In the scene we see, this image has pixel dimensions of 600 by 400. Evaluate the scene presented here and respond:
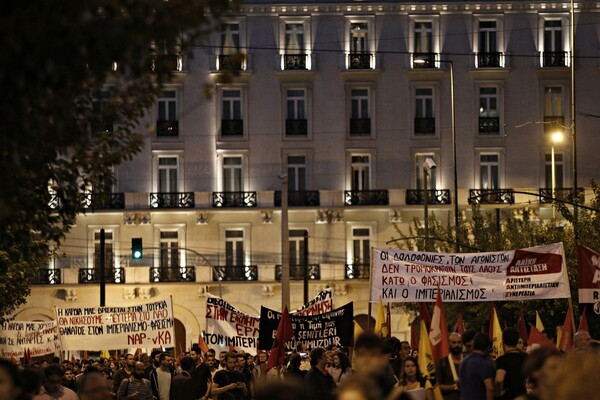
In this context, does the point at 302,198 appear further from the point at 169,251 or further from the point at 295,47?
the point at 295,47

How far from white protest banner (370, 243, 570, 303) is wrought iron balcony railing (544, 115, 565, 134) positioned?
106ft

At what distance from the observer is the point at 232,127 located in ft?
207

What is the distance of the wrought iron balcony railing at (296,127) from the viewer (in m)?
63.2

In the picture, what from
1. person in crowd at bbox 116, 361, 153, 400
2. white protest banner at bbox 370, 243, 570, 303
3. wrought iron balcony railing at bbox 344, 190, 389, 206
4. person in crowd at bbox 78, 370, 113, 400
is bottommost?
person in crowd at bbox 116, 361, 153, 400

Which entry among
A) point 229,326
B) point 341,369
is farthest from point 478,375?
point 229,326

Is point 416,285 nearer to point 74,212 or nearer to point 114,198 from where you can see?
point 74,212

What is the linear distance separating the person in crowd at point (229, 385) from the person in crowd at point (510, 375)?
9.18m

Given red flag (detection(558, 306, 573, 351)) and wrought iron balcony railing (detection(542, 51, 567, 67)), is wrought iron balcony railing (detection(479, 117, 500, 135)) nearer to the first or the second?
wrought iron balcony railing (detection(542, 51, 567, 67))

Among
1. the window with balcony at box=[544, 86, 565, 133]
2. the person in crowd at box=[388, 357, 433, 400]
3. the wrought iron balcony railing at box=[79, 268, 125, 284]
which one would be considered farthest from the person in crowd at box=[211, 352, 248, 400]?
the window with balcony at box=[544, 86, 565, 133]

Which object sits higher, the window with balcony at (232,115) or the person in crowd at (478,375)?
the window with balcony at (232,115)

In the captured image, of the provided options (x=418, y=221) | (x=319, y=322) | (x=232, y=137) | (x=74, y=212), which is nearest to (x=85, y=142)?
(x=74, y=212)

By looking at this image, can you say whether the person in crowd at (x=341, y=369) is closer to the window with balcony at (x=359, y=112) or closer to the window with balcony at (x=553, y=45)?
the window with balcony at (x=359, y=112)

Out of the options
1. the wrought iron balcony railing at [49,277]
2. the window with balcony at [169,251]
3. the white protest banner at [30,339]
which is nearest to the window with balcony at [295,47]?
the window with balcony at [169,251]

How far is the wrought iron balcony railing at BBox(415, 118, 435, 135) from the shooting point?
63125 mm
